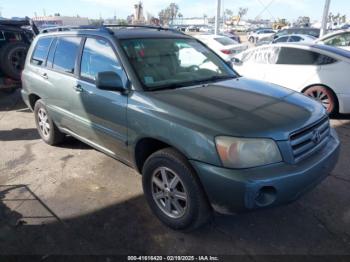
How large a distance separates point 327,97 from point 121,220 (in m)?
4.85

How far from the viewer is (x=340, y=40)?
11.5m

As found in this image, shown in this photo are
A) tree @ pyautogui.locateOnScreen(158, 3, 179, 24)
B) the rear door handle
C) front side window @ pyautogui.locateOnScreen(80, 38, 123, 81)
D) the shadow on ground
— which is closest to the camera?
the shadow on ground

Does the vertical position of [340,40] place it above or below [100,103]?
above

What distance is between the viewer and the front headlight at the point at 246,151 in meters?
2.46

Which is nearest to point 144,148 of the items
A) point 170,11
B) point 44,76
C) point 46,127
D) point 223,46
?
point 44,76

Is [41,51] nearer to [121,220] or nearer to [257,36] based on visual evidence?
[121,220]

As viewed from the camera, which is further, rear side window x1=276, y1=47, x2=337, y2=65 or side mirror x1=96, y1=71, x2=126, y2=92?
rear side window x1=276, y1=47, x2=337, y2=65

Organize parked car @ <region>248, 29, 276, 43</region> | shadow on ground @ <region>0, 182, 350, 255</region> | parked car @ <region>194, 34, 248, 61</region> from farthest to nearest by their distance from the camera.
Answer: parked car @ <region>248, 29, 276, 43</region> → parked car @ <region>194, 34, 248, 61</region> → shadow on ground @ <region>0, 182, 350, 255</region>

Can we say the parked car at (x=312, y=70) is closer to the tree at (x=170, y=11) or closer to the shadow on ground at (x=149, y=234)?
the shadow on ground at (x=149, y=234)

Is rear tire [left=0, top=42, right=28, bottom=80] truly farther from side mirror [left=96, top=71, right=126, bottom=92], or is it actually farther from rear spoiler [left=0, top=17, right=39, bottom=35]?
side mirror [left=96, top=71, right=126, bottom=92]

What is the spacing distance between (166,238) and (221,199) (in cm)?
75

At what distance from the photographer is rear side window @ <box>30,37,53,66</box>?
4678 millimetres

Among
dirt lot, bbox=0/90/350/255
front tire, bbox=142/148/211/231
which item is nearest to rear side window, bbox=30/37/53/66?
dirt lot, bbox=0/90/350/255

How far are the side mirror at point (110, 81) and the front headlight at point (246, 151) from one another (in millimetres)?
1197
